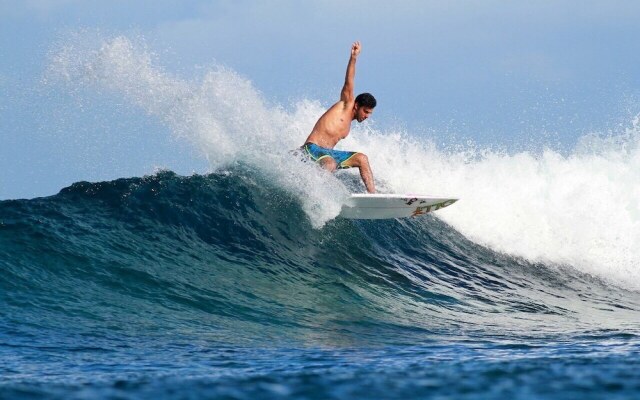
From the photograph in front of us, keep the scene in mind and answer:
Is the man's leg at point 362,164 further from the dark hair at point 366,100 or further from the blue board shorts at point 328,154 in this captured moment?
the dark hair at point 366,100

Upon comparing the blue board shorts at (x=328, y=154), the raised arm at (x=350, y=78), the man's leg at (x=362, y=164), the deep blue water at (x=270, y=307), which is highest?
the raised arm at (x=350, y=78)

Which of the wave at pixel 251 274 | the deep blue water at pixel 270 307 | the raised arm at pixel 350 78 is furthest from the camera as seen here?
the raised arm at pixel 350 78

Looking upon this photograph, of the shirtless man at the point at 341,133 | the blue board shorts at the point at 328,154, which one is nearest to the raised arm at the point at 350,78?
the shirtless man at the point at 341,133

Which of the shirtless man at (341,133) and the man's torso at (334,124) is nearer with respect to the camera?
the shirtless man at (341,133)

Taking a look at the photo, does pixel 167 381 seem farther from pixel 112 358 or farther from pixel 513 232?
pixel 513 232

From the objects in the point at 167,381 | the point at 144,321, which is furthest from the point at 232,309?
the point at 167,381

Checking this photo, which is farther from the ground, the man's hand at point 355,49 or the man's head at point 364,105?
the man's hand at point 355,49

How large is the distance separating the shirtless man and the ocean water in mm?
293

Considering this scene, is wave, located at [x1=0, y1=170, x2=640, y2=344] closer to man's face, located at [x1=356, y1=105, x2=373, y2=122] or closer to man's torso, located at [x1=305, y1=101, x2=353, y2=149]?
man's torso, located at [x1=305, y1=101, x2=353, y2=149]

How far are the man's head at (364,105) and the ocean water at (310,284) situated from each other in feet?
3.04

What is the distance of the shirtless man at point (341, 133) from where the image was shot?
948cm

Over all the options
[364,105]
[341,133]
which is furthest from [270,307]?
[364,105]

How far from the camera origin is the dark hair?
370 inches

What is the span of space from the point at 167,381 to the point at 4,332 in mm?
2584
